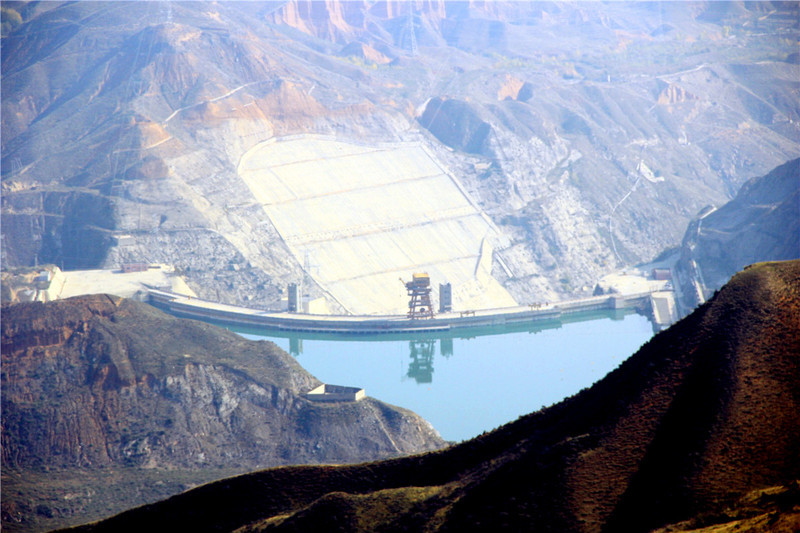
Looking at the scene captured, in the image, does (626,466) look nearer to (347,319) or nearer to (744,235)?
(347,319)

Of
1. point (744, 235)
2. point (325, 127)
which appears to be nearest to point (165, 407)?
point (744, 235)

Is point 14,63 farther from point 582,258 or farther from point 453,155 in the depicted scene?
point 582,258

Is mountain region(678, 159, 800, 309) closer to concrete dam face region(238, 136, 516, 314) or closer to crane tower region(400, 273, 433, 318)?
concrete dam face region(238, 136, 516, 314)

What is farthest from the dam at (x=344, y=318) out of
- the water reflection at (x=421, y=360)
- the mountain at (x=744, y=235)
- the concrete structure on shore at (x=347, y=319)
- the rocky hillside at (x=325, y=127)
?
the mountain at (x=744, y=235)

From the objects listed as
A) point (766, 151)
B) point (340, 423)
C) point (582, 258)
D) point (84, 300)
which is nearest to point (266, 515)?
point (340, 423)

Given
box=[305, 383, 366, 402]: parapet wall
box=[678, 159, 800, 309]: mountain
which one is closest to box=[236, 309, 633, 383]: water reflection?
box=[678, 159, 800, 309]: mountain

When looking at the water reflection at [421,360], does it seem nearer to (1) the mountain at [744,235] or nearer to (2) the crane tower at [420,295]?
(2) the crane tower at [420,295]
